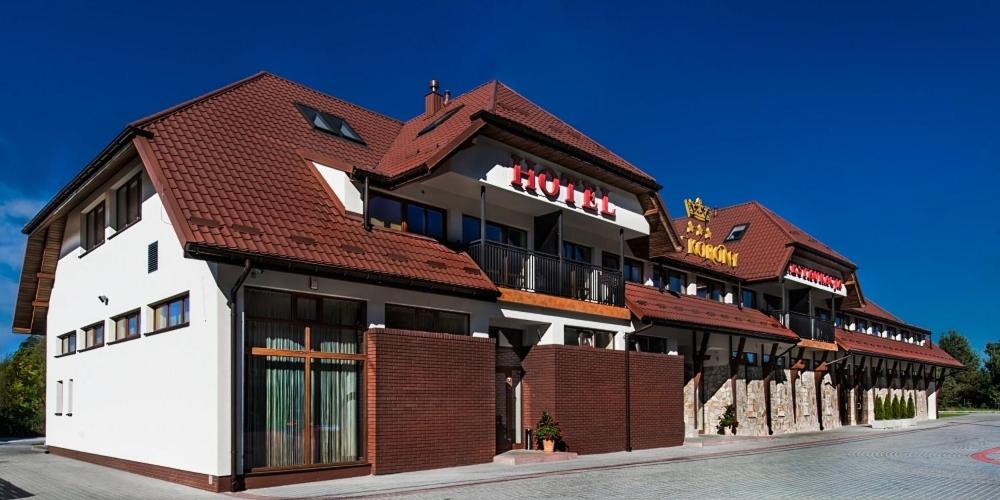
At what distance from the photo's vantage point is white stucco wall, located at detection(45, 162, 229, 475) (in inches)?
512

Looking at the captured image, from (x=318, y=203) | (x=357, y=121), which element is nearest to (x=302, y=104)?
(x=357, y=121)

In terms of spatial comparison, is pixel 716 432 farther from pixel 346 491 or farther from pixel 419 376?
pixel 346 491

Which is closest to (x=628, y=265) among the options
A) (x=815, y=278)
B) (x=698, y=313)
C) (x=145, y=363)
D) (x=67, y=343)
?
(x=698, y=313)

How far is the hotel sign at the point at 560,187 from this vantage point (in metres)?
18.8

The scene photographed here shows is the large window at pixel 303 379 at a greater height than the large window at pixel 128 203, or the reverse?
the large window at pixel 128 203

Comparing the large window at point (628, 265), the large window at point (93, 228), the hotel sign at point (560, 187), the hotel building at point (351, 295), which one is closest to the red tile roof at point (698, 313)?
Result: the hotel building at point (351, 295)

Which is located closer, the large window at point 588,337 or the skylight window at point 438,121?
the skylight window at point 438,121

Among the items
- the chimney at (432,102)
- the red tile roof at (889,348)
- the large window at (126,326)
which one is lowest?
the red tile roof at (889,348)

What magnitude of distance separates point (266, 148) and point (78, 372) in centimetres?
785

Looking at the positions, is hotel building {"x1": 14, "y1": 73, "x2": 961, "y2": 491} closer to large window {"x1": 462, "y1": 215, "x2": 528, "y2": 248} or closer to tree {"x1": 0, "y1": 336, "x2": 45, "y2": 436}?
large window {"x1": 462, "y1": 215, "x2": 528, "y2": 248}

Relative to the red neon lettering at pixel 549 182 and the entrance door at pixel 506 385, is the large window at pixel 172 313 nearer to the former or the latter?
the entrance door at pixel 506 385

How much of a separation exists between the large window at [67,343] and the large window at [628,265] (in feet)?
45.5

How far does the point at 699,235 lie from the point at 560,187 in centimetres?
1042

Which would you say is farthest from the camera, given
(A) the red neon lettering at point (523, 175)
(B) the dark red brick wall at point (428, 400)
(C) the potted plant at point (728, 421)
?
(C) the potted plant at point (728, 421)
